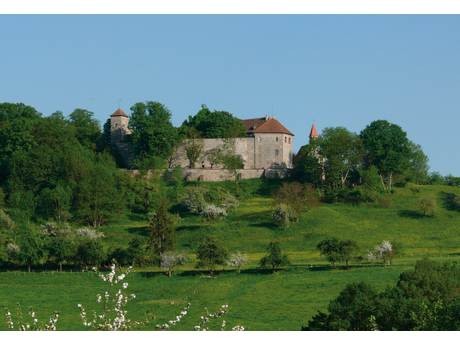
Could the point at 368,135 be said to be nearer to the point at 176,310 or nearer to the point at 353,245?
the point at 353,245

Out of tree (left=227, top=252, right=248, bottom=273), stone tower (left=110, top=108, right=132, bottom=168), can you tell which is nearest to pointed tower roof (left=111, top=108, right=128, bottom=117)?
stone tower (left=110, top=108, right=132, bottom=168)

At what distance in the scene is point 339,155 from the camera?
90.8 m

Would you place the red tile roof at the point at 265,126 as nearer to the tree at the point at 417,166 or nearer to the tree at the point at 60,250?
the tree at the point at 417,166

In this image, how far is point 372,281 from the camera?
58.5 meters

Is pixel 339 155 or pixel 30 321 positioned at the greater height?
pixel 339 155

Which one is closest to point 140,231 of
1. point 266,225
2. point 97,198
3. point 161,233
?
point 97,198

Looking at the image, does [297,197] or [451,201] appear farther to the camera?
[451,201]

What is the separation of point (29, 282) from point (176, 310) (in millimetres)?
13541

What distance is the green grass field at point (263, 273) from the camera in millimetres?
54094

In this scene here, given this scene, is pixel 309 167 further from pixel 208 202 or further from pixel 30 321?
pixel 30 321

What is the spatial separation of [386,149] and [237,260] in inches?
1192

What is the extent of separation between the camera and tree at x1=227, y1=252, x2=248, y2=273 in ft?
218

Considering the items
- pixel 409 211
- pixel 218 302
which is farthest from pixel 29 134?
pixel 218 302

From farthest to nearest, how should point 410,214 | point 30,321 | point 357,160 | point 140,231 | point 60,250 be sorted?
point 357,160 → point 410,214 → point 140,231 → point 60,250 → point 30,321
